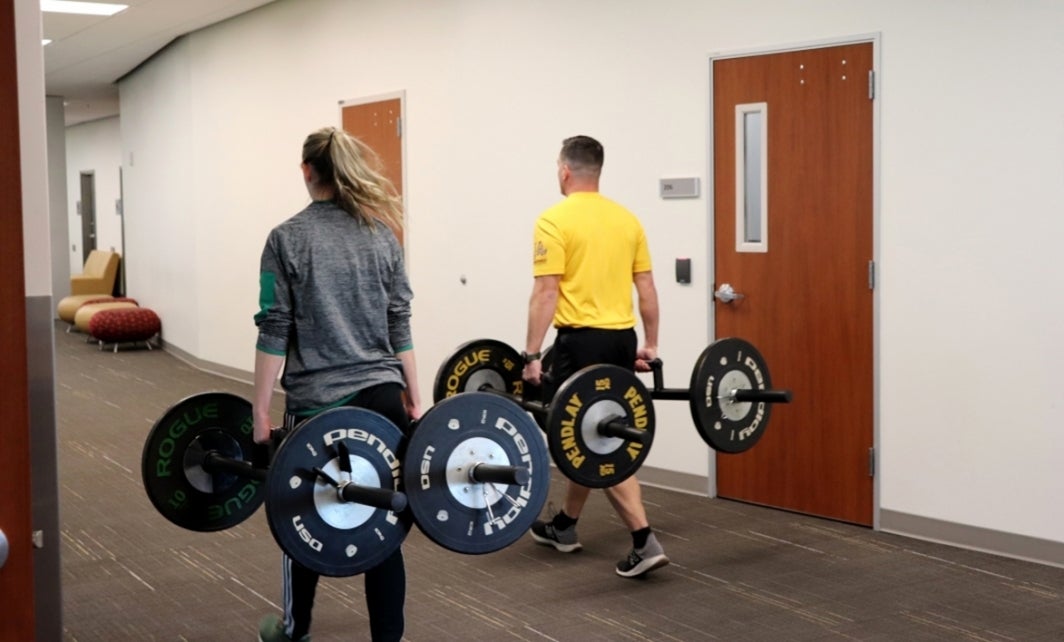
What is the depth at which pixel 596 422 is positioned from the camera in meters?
3.61

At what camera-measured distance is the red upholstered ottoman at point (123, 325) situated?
11.8m

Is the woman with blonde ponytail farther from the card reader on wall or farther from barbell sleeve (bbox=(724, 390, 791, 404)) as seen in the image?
the card reader on wall

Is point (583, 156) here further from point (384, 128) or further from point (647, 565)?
point (384, 128)

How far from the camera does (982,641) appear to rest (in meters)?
3.54

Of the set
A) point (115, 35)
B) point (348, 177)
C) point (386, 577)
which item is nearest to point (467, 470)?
point (386, 577)

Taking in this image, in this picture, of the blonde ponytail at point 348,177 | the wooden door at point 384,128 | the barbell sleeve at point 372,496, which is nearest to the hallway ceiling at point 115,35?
the wooden door at point 384,128

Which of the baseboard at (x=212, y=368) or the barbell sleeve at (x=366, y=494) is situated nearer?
the barbell sleeve at (x=366, y=494)

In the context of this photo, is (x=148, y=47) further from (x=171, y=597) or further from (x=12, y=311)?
(x=12, y=311)

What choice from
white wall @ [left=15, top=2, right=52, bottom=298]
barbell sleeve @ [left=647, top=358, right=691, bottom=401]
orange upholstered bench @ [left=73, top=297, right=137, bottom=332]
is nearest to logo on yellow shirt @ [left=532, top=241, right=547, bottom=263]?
barbell sleeve @ [left=647, top=358, right=691, bottom=401]

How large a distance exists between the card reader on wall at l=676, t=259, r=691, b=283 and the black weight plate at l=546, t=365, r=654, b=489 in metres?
1.86

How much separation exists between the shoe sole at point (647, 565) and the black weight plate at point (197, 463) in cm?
152

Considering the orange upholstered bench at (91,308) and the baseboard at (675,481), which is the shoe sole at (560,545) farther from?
the orange upholstered bench at (91,308)

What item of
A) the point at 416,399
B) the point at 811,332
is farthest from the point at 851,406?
the point at 416,399

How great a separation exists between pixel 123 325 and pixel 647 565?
8.85m
